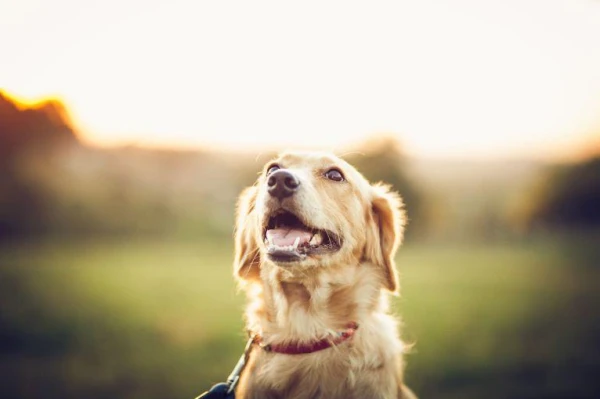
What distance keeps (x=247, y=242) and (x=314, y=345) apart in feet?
3.25

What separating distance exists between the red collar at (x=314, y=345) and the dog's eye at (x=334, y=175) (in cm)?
107

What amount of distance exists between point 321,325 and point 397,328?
674 millimetres

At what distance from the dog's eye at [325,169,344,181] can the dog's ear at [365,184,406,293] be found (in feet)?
1.28

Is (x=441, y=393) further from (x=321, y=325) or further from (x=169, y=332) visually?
(x=169, y=332)

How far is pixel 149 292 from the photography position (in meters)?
13.1

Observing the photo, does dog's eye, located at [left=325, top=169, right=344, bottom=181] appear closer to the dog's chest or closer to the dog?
the dog

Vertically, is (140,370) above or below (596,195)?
below

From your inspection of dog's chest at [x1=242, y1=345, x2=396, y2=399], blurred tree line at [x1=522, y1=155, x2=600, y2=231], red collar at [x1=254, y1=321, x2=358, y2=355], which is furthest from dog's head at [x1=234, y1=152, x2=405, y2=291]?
blurred tree line at [x1=522, y1=155, x2=600, y2=231]

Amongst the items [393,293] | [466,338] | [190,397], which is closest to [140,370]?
[190,397]

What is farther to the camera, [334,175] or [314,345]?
[334,175]

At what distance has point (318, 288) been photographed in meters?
2.90

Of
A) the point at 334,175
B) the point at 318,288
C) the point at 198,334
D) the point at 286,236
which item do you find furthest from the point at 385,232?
the point at 198,334

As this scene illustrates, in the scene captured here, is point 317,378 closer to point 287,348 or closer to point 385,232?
point 287,348

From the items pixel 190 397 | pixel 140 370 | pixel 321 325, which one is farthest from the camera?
pixel 140 370
